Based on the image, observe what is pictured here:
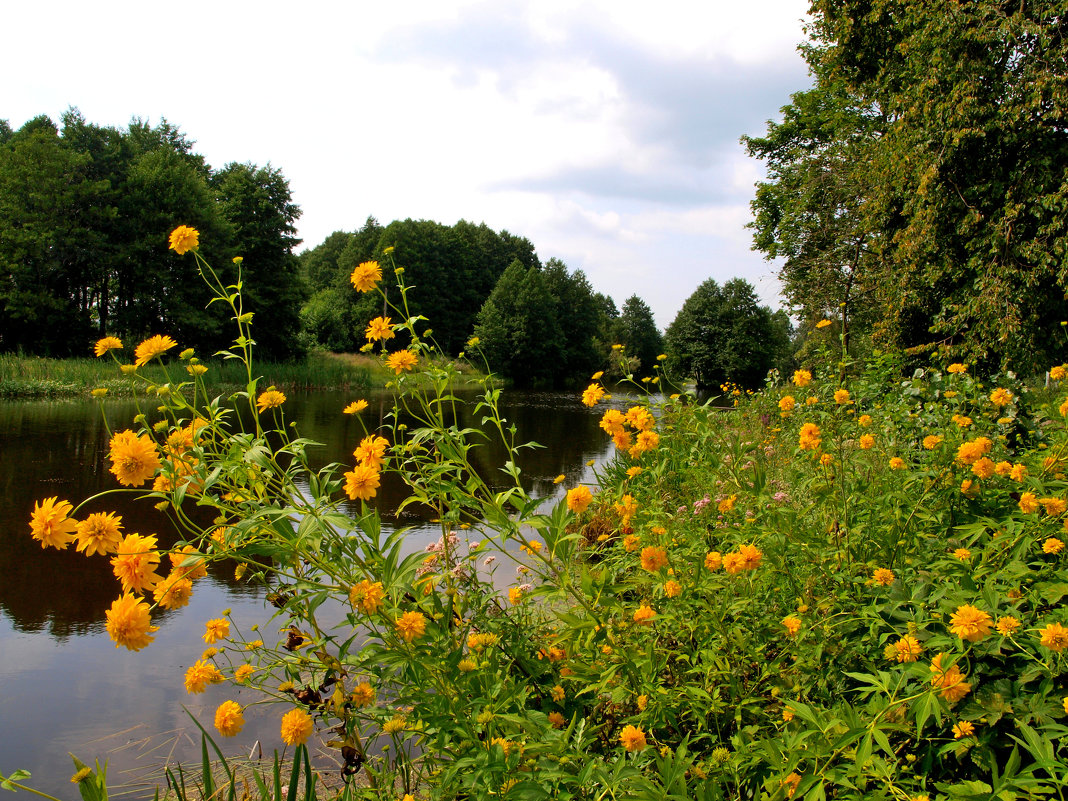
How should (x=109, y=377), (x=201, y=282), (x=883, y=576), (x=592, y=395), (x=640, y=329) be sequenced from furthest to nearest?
(x=640, y=329)
(x=201, y=282)
(x=109, y=377)
(x=592, y=395)
(x=883, y=576)

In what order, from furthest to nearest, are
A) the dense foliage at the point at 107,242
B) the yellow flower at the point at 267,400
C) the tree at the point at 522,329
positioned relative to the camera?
the tree at the point at 522,329 < the dense foliage at the point at 107,242 < the yellow flower at the point at 267,400

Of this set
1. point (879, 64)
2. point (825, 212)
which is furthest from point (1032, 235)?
point (825, 212)

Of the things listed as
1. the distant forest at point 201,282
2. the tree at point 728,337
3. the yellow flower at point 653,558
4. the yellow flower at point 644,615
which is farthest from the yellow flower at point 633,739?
the tree at point 728,337

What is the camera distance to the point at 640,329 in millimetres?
59250

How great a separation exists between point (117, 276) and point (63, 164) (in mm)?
4147

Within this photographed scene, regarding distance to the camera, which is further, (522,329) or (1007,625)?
(522,329)

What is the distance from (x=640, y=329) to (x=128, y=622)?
Result: 59.5 metres

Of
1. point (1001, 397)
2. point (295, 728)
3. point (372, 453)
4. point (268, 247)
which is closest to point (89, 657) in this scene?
point (295, 728)

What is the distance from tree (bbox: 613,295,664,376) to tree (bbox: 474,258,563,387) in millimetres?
17972

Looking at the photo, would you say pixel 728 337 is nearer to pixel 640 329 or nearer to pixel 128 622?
pixel 640 329

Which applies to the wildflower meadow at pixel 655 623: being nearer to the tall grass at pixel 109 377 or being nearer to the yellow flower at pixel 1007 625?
the yellow flower at pixel 1007 625

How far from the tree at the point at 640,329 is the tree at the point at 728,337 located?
1287 cm

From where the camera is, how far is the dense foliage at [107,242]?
20.1 metres

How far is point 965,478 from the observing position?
1973 mm
